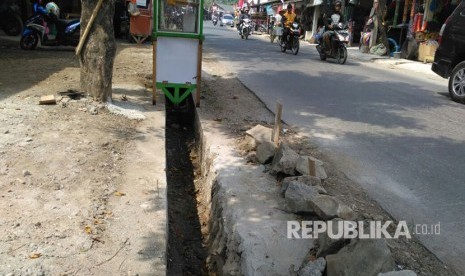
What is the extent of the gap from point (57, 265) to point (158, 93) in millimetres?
5243

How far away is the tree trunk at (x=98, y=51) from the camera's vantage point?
227 inches

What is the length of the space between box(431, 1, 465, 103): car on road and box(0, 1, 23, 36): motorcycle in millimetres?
13078

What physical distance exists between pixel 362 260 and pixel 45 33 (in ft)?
37.2

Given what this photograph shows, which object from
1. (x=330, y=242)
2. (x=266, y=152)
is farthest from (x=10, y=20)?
(x=330, y=242)

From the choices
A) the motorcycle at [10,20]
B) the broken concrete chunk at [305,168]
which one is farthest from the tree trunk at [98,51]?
the motorcycle at [10,20]

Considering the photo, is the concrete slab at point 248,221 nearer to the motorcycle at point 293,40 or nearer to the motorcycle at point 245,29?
the motorcycle at point 293,40

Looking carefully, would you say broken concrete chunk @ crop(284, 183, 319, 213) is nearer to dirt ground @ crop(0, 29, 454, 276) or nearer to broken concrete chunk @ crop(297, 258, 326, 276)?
dirt ground @ crop(0, 29, 454, 276)

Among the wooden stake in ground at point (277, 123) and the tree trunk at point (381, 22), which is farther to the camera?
the tree trunk at point (381, 22)

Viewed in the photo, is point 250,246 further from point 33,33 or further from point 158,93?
point 33,33

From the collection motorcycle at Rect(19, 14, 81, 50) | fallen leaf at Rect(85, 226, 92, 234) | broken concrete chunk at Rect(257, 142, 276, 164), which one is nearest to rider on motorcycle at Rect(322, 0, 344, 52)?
motorcycle at Rect(19, 14, 81, 50)

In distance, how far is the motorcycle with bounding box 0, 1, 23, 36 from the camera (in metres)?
14.6

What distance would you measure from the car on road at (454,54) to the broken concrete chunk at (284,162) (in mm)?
5618

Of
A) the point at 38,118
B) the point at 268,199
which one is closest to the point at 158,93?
the point at 38,118

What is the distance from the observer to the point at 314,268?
8.09 ft
